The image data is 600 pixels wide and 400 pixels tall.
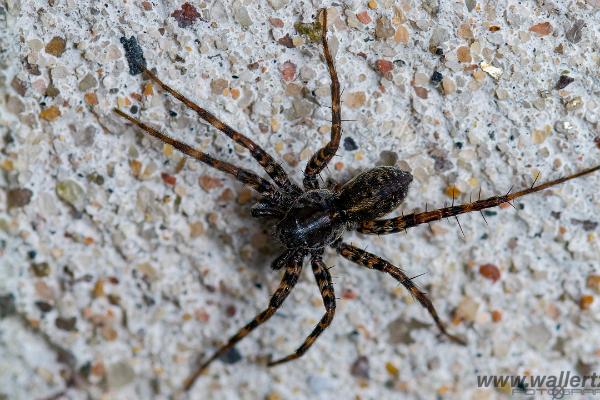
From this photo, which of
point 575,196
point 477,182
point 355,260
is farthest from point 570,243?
point 355,260

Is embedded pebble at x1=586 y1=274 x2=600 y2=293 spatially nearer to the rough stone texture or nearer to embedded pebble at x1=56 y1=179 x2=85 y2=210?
the rough stone texture

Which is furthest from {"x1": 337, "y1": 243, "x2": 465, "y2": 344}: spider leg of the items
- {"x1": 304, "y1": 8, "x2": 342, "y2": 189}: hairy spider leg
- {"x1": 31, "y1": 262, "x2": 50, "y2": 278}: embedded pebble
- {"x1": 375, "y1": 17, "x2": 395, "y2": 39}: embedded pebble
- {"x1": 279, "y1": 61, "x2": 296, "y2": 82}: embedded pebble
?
{"x1": 31, "y1": 262, "x2": 50, "y2": 278}: embedded pebble

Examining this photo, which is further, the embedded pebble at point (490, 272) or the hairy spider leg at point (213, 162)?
the embedded pebble at point (490, 272)

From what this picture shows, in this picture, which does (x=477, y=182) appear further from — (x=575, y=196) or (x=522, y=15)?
(x=522, y=15)

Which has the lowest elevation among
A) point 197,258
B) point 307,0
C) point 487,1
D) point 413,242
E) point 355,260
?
point 197,258

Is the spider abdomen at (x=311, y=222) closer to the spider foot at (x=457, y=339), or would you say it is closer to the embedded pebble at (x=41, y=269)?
the spider foot at (x=457, y=339)

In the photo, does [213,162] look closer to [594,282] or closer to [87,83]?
[87,83]

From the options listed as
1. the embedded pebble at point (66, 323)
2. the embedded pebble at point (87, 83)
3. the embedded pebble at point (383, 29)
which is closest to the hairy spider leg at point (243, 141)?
the embedded pebble at point (87, 83)
